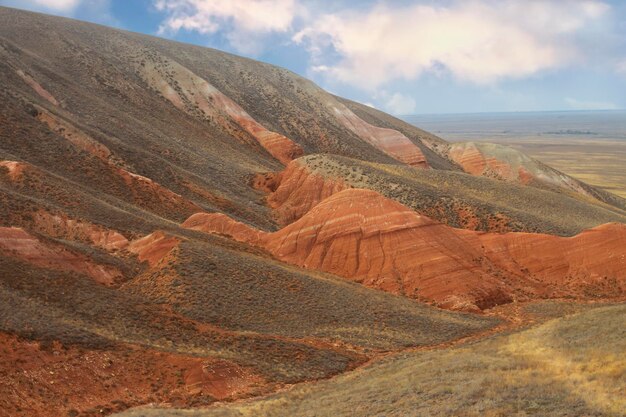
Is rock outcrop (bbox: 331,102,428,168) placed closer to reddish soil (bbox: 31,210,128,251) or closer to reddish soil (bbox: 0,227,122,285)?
reddish soil (bbox: 31,210,128,251)

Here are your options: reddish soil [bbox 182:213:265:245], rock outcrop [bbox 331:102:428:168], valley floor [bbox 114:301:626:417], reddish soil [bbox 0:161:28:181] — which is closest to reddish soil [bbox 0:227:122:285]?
valley floor [bbox 114:301:626:417]

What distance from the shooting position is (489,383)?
60.4 feet

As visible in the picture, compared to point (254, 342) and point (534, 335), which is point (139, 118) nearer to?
point (254, 342)

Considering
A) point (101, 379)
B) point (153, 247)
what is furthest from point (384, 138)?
point (101, 379)

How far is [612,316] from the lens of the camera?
27.6m

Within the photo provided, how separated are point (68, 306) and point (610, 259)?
120ft

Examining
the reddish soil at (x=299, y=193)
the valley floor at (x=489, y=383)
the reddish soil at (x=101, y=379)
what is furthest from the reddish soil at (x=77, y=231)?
the reddish soil at (x=299, y=193)

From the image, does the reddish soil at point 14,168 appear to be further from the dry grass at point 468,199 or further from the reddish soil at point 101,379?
the dry grass at point 468,199

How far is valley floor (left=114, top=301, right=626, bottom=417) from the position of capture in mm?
16359

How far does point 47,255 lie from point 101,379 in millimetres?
9836

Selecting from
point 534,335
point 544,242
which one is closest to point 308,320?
point 534,335

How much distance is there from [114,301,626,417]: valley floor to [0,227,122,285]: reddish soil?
11879 mm

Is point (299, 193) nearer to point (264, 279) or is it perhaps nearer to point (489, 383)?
point (264, 279)

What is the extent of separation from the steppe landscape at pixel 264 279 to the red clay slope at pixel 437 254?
0.47 ft
